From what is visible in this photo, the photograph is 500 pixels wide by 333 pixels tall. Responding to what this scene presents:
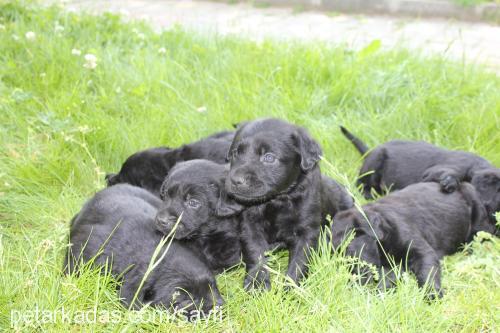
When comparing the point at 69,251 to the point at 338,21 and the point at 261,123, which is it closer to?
the point at 261,123

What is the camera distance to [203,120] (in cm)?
566

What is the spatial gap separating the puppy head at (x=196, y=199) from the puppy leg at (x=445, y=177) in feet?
5.63

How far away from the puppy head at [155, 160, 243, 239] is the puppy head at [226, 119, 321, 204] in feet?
0.51

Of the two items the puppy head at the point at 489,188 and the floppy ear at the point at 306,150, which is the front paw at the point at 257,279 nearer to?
the floppy ear at the point at 306,150

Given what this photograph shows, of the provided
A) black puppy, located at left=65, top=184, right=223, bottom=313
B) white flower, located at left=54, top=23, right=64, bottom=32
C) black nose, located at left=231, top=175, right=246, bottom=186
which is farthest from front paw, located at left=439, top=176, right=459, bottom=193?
white flower, located at left=54, top=23, right=64, bottom=32

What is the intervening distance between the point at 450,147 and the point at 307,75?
156cm

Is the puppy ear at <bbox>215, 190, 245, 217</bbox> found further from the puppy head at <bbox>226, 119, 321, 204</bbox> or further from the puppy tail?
the puppy tail

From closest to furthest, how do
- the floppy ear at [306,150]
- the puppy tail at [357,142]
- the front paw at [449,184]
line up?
1. the floppy ear at [306,150]
2. the front paw at [449,184]
3. the puppy tail at [357,142]

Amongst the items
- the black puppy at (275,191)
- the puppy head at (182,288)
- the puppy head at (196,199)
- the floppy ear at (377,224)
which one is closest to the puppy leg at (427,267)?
the floppy ear at (377,224)

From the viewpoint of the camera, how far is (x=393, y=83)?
6.01m

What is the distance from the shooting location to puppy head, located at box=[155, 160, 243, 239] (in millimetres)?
3809

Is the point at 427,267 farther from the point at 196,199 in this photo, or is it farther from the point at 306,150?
the point at 196,199

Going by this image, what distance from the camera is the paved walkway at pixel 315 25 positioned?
7820 millimetres

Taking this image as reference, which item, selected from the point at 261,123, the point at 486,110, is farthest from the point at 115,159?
the point at 486,110
